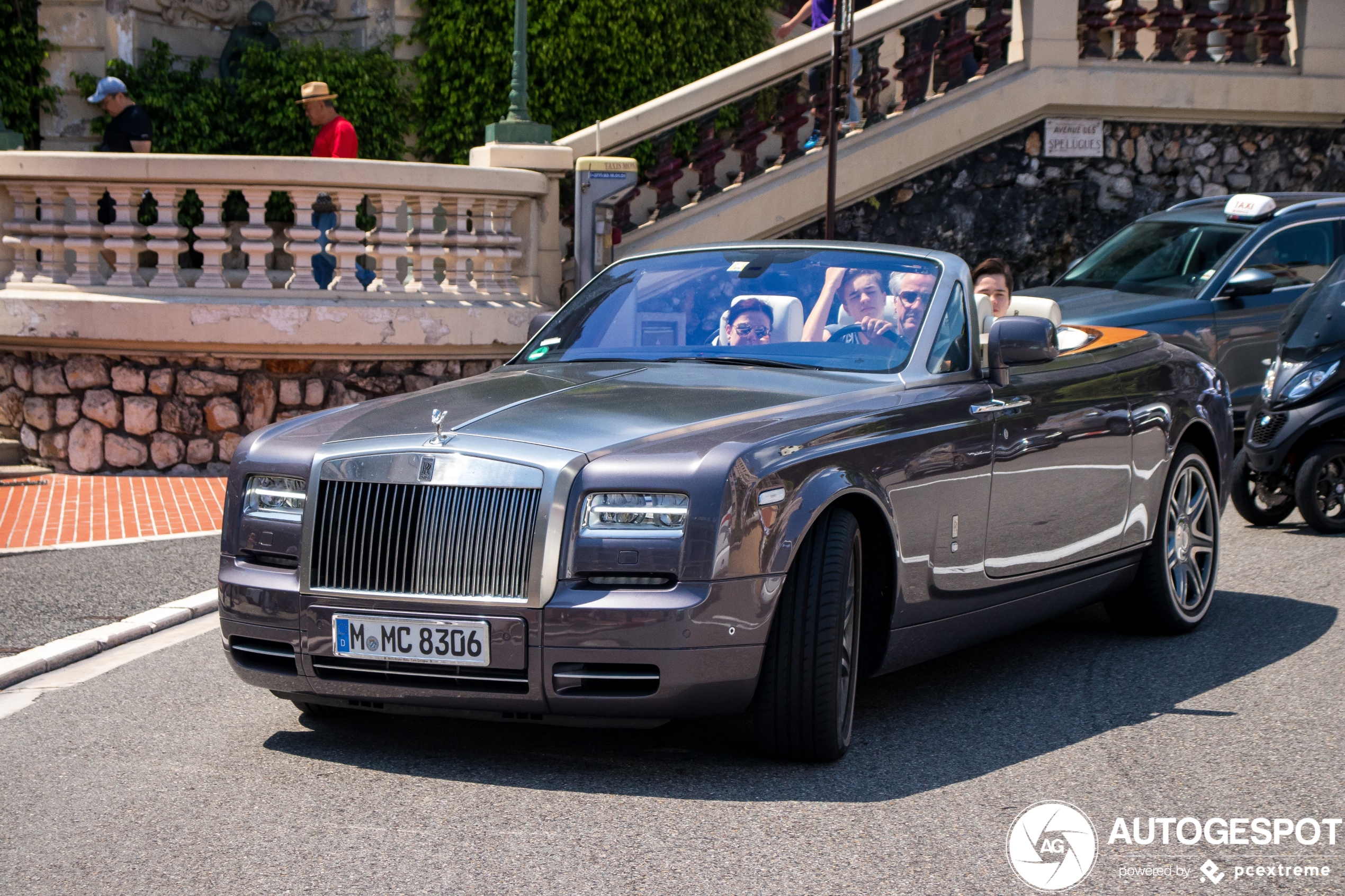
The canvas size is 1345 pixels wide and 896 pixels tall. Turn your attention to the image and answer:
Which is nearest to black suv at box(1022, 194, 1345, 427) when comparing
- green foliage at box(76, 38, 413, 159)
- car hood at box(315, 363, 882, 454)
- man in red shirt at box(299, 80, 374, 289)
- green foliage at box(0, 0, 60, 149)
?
man in red shirt at box(299, 80, 374, 289)

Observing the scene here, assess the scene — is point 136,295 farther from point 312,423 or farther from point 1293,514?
point 1293,514

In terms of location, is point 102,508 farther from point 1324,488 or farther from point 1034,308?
point 1324,488

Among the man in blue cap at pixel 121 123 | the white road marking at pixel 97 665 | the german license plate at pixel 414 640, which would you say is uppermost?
the man in blue cap at pixel 121 123

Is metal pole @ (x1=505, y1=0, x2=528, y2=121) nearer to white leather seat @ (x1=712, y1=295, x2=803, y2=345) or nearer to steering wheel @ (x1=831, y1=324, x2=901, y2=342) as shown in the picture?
white leather seat @ (x1=712, y1=295, x2=803, y2=345)

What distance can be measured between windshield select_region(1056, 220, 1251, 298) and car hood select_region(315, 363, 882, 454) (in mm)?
7382

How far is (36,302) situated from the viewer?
11.6 meters

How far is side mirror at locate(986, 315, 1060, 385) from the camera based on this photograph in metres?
5.93

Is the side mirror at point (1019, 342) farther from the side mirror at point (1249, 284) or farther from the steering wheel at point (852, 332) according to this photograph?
the side mirror at point (1249, 284)

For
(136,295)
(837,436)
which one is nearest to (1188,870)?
(837,436)

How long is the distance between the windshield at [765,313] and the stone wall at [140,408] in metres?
5.97

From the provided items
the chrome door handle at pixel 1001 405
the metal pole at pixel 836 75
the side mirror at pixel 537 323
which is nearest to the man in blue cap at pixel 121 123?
the metal pole at pixel 836 75

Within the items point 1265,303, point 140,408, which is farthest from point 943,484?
point 140,408

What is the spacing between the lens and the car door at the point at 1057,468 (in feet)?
19.5

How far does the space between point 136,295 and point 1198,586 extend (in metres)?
7.64
